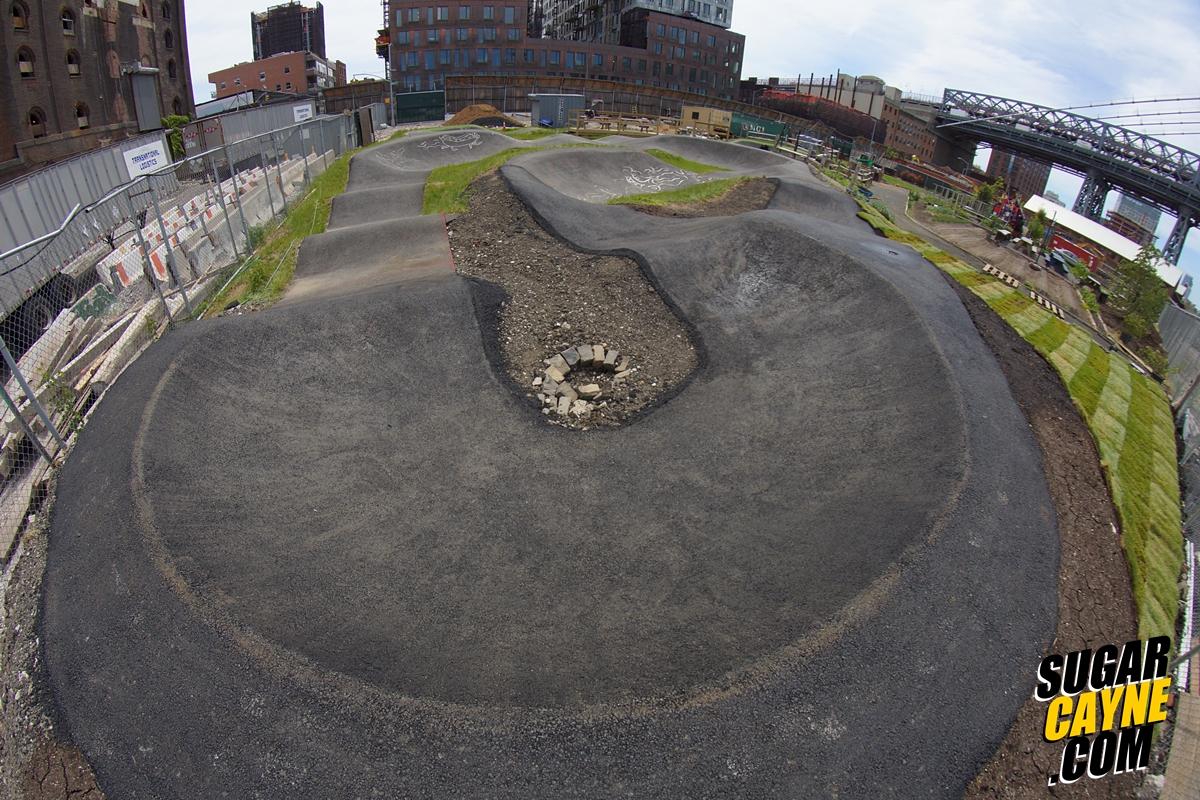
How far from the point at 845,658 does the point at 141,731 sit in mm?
8030

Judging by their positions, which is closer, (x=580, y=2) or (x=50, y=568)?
(x=50, y=568)

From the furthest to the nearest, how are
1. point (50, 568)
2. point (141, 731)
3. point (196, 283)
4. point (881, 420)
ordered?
1. point (196, 283)
2. point (881, 420)
3. point (50, 568)
4. point (141, 731)

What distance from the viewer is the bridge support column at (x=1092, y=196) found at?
6850 centimetres

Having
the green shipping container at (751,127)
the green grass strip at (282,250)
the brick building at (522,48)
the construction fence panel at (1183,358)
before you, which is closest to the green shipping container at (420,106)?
the brick building at (522,48)

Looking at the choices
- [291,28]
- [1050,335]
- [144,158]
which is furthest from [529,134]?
[291,28]

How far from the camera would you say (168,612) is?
287 inches

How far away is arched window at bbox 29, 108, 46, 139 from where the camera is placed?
124ft

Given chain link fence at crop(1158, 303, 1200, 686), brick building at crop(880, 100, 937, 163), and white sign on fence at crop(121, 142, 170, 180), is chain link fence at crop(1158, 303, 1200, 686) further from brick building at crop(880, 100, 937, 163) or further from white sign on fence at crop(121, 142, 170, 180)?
brick building at crop(880, 100, 937, 163)

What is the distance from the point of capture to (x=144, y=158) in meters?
31.5

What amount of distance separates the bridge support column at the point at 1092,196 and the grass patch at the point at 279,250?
271 feet

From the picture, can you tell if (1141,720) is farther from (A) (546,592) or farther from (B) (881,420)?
(A) (546,592)

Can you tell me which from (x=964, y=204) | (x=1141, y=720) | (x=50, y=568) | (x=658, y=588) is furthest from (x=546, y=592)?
(x=964, y=204)

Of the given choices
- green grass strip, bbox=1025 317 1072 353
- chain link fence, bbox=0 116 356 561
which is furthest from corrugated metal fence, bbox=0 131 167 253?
green grass strip, bbox=1025 317 1072 353

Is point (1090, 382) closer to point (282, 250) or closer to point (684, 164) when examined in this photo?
point (282, 250)
